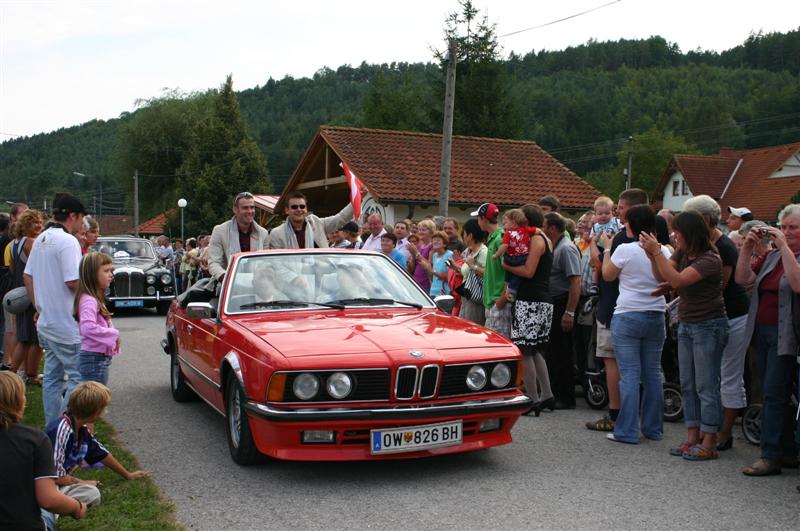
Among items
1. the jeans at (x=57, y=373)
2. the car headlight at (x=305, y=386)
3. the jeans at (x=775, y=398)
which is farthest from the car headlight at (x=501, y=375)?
the jeans at (x=57, y=373)

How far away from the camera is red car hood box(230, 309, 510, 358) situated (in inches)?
218

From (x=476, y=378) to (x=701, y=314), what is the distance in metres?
1.87

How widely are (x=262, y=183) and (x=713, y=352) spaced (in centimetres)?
5713

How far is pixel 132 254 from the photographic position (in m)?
21.0

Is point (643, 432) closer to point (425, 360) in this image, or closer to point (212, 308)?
point (425, 360)

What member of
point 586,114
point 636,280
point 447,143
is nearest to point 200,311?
point 636,280

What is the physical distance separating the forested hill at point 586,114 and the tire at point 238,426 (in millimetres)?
71424

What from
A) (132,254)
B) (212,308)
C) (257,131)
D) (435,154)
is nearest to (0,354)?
(212,308)

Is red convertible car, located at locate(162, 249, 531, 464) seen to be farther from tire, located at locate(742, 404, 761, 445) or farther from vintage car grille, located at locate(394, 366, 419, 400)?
tire, located at locate(742, 404, 761, 445)

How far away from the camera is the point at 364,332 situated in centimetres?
588

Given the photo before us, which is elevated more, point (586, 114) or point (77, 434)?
point (586, 114)

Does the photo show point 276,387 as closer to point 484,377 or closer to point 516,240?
point 484,377

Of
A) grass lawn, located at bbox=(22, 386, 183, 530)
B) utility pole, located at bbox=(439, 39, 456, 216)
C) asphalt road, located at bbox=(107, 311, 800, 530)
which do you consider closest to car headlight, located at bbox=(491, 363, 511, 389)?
asphalt road, located at bbox=(107, 311, 800, 530)

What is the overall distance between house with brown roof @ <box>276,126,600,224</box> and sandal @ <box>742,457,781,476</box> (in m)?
19.1
